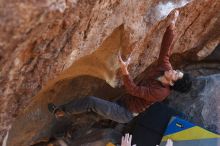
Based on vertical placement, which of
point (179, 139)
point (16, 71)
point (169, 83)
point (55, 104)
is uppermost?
point (16, 71)

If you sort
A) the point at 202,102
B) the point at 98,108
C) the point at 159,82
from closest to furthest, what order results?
the point at 159,82
the point at 98,108
the point at 202,102

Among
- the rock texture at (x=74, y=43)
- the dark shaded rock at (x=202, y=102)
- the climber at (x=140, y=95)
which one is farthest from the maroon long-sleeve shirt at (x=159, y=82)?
the dark shaded rock at (x=202, y=102)

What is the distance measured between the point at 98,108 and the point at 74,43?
1.21 metres

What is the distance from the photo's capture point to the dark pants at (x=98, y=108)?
501cm

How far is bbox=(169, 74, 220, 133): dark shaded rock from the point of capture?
6102mm

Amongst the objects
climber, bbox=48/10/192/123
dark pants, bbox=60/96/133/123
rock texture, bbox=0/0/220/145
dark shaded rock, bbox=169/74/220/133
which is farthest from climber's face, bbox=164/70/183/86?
dark shaded rock, bbox=169/74/220/133

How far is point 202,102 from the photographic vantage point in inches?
248

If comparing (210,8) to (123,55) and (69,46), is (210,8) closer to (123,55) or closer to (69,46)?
(123,55)

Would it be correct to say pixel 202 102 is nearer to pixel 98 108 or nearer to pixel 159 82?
pixel 159 82

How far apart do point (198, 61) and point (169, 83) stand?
2496mm

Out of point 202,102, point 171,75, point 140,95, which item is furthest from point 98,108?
point 202,102

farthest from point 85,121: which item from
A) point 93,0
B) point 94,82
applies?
point 93,0

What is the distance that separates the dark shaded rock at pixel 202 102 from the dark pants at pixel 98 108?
4.82 feet

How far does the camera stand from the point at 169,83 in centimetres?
484
